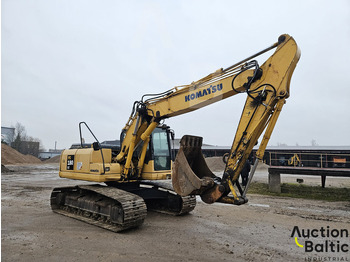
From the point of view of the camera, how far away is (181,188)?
4.94 metres

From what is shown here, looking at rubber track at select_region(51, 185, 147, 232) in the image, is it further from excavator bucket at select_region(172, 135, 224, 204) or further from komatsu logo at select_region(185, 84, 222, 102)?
komatsu logo at select_region(185, 84, 222, 102)

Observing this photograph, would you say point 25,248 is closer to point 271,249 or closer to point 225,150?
point 271,249

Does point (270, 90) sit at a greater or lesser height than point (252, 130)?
greater

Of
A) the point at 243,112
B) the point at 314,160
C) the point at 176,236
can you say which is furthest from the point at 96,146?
the point at 314,160

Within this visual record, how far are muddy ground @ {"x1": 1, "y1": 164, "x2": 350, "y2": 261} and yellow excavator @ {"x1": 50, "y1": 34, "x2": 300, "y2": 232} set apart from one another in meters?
0.48

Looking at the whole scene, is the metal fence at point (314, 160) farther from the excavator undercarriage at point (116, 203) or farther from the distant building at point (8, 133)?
the distant building at point (8, 133)

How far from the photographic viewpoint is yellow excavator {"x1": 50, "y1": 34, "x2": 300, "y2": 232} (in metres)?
4.75

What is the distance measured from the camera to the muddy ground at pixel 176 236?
466 centimetres

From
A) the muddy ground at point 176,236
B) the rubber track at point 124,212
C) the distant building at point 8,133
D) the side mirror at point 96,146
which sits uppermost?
the distant building at point 8,133

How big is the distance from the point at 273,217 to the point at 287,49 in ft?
16.6

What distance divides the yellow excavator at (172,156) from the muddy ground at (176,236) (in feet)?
1.57

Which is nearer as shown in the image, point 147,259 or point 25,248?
point 147,259

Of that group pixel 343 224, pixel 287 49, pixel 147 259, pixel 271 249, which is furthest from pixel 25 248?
pixel 343 224

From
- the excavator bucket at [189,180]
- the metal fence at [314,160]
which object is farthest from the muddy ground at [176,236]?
the metal fence at [314,160]
